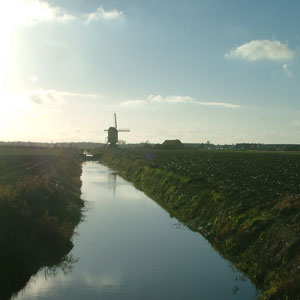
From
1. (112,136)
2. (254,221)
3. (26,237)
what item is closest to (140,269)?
(26,237)

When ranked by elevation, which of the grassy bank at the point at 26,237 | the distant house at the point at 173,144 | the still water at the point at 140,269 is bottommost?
the still water at the point at 140,269

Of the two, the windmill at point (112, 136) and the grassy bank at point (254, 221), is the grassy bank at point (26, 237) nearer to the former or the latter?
the grassy bank at point (254, 221)

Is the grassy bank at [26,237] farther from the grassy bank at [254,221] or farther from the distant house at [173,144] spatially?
the distant house at [173,144]

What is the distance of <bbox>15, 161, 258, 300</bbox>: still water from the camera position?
13609 mm

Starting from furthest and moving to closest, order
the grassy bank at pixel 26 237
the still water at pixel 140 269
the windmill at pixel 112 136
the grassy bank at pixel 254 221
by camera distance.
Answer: the windmill at pixel 112 136 → the still water at pixel 140 269 → the grassy bank at pixel 26 237 → the grassy bank at pixel 254 221

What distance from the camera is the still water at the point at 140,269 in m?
13.6

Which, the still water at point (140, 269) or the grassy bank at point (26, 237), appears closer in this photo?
the grassy bank at point (26, 237)

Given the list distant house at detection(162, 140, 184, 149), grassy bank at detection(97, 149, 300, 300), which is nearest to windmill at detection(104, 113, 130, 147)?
distant house at detection(162, 140, 184, 149)

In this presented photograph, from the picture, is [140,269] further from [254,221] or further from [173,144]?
[173,144]

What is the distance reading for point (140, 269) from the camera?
16219 mm

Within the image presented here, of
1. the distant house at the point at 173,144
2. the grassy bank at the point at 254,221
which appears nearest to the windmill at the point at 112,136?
the distant house at the point at 173,144

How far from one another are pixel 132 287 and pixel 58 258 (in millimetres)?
4455

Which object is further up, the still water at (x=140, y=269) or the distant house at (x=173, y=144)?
the distant house at (x=173, y=144)

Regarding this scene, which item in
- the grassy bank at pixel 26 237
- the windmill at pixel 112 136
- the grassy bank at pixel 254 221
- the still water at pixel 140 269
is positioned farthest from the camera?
the windmill at pixel 112 136
